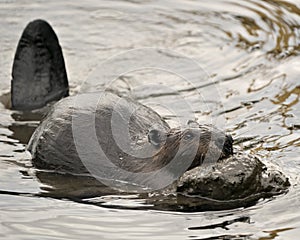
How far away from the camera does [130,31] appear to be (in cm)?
861

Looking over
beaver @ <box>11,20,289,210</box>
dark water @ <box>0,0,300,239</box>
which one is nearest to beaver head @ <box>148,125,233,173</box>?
beaver @ <box>11,20,289,210</box>

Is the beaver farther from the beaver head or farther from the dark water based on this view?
the dark water

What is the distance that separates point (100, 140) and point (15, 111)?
159cm

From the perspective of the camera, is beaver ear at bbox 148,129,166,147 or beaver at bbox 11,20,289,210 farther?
beaver ear at bbox 148,129,166,147

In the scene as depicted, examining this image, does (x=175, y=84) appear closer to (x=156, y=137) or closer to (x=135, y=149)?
(x=135, y=149)

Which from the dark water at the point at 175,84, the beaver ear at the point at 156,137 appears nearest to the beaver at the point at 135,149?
the beaver ear at the point at 156,137

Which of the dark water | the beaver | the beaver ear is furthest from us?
the beaver ear

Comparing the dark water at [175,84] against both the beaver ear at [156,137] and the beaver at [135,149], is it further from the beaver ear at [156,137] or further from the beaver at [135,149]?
the beaver ear at [156,137]

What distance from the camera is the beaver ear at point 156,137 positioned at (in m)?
5.24

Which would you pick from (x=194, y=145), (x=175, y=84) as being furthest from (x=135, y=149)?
(x=175, y=84)

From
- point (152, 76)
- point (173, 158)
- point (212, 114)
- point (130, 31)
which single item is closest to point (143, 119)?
point (173, 158)

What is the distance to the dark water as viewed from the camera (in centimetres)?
462

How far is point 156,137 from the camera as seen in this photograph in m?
5.26

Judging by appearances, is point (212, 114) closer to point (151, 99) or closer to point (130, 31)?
point (151, 99)
